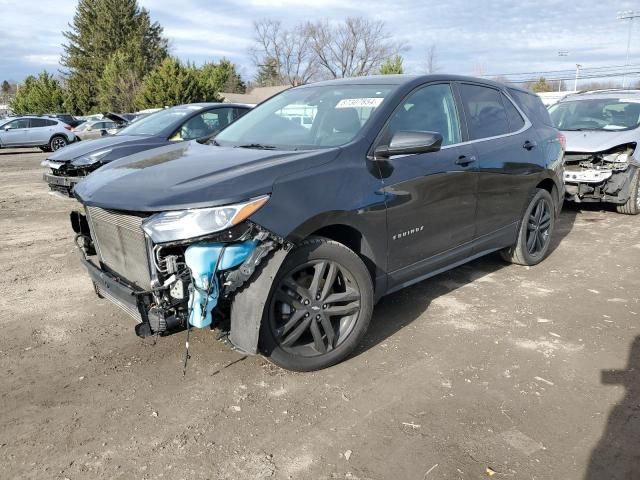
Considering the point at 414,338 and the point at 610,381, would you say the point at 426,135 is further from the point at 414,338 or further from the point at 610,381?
the point at 610,381

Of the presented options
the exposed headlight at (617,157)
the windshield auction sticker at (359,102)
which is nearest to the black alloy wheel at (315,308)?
the windshield auction sticker at (359,102)

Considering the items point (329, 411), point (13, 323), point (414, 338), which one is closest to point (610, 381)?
point (414, 338)

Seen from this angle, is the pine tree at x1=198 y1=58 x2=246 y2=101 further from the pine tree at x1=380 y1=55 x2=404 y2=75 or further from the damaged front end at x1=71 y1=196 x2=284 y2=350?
the damaged front end at x1=71 y1=196 x2=284 y2=350

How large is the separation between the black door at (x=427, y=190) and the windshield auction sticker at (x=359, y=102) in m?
0.17

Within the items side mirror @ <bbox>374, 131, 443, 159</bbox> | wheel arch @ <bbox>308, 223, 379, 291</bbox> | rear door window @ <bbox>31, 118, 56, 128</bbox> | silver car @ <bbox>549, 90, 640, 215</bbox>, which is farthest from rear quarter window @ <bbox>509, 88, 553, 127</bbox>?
rear door window @ <bbox>31, 118, 56, 128</bbox>

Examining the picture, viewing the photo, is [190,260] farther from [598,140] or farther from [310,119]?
[598,140]

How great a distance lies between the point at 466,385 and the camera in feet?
10.3

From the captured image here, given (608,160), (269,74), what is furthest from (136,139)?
(269,74)

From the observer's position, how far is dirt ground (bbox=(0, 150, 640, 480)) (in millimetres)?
2480

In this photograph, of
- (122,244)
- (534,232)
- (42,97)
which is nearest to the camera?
(122,244)

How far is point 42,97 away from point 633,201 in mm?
51204

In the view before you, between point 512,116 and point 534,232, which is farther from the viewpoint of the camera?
point 534,232

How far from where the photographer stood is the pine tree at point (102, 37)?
178 feet

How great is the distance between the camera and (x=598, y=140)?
747 cm
